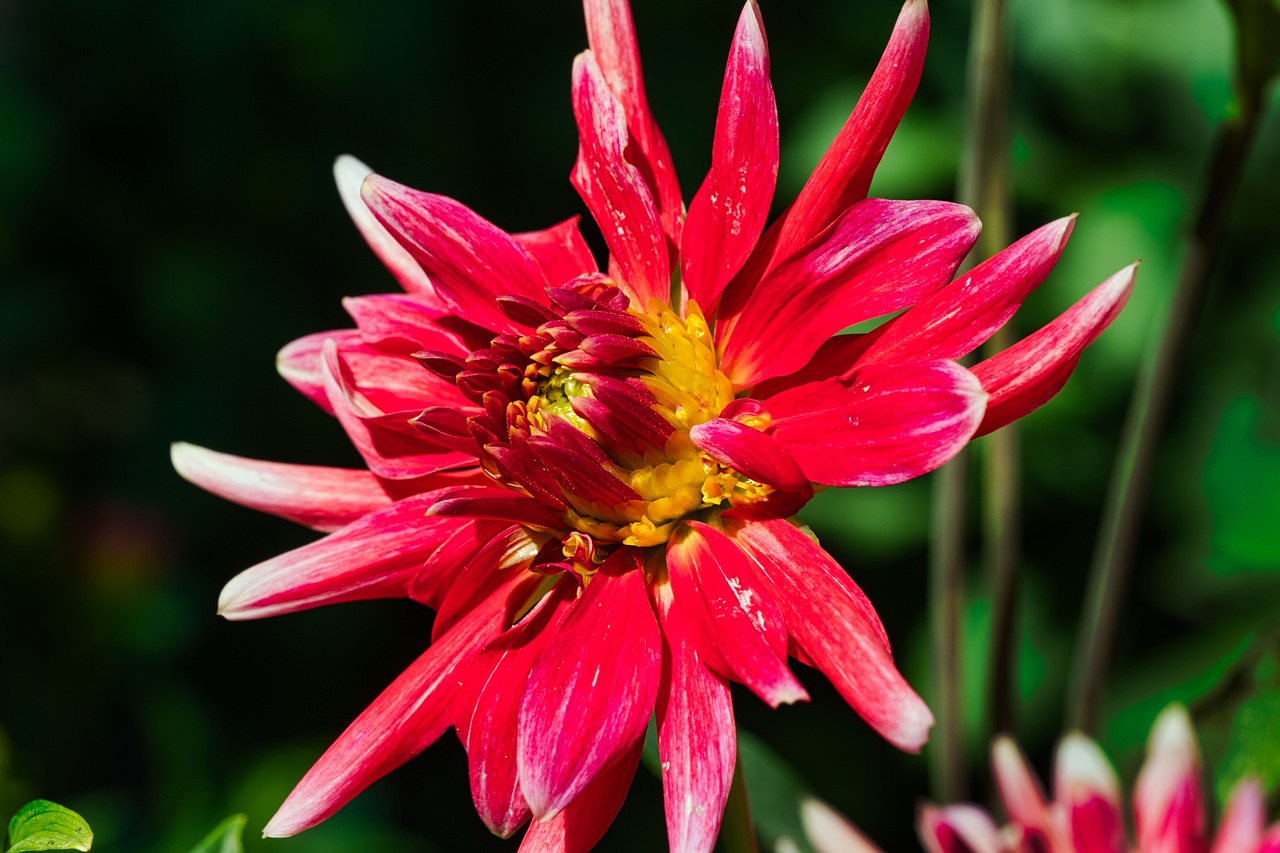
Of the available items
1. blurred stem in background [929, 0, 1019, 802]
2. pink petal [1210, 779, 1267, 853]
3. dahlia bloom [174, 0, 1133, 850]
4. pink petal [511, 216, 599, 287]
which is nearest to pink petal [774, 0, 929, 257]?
dahlia bloom [174, 0, 1133, 850]

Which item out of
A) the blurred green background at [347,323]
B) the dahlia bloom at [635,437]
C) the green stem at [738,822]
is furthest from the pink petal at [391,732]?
the blurred green background at [347,323]

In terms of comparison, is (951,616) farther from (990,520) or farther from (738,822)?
(738,822)

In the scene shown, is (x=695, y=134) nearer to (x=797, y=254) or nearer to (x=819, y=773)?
(x=819, y=773)

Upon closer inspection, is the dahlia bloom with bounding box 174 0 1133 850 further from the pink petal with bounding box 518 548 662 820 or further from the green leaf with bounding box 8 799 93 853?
the green leaf with bounding box 8 799 93 853

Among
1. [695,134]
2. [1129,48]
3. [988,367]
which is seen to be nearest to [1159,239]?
[1129,48]

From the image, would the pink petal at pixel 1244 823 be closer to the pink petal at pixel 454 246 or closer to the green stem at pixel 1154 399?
the green stem at pixel 1154 399

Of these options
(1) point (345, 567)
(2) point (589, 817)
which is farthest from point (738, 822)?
(1) point (345, 567)
